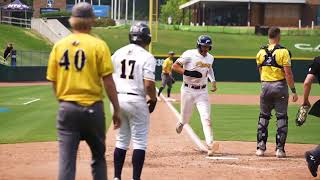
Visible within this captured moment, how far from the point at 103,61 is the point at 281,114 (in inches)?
206

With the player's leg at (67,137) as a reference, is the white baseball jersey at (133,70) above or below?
above

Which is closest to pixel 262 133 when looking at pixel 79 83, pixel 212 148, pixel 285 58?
pixel 212 148

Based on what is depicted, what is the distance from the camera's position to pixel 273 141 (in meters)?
12.5

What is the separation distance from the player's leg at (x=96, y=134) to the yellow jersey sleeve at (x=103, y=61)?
31 cm

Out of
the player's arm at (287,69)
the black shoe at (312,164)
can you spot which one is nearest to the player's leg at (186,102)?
the player's arm at (287,69)

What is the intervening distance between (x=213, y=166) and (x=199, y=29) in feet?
223

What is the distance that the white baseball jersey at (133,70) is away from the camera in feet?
24.0

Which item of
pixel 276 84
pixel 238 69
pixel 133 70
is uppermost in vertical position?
pixel 133 70

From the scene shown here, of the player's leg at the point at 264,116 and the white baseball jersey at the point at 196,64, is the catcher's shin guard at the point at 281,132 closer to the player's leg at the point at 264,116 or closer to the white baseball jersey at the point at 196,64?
the player's leg at the point at 264,116

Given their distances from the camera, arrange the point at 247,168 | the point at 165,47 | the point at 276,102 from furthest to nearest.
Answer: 1. the point at 165,47
2. the point at 276,102
3. the point at 247,168

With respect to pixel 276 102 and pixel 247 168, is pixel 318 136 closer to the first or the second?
pixel 276 102

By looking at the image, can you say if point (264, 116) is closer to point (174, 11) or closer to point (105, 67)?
point (105, 67)

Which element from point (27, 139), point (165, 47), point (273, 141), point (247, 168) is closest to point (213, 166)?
point (247, 168)

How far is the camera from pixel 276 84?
1036 cm
